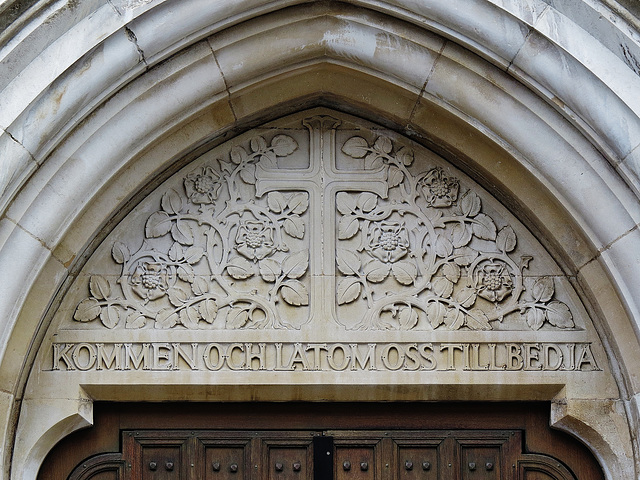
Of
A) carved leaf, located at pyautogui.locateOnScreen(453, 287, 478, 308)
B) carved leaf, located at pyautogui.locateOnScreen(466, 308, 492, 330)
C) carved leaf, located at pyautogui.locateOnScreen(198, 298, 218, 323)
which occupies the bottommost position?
carved leaf, located at pyautogui.locateOnScreen(466, 308, 492, 330)

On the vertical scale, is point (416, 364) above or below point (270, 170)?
below

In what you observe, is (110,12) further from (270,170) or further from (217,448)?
(217,448)

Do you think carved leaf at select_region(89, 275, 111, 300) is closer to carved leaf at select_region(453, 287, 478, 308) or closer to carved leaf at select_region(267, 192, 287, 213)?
carved leaf at select_region(267, 192, 287, 213)

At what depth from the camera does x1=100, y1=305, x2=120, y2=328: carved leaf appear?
342cm

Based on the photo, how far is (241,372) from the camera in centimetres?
337

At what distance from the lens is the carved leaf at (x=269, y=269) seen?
347 centimetres

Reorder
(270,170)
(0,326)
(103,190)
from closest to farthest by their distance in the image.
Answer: (0,326) < (103,190) < (270,170)

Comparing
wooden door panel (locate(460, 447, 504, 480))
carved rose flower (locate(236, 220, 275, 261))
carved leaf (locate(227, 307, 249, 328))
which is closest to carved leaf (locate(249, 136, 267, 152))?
carved rose flower (locate(236, 220, 275, 261))

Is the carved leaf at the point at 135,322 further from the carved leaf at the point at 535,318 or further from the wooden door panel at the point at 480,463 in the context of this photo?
the carved leaf at the point at 535,318

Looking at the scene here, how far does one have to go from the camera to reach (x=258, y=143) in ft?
11.8

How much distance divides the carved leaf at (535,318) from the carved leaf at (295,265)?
2.64 ft

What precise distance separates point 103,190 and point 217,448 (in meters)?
1.00

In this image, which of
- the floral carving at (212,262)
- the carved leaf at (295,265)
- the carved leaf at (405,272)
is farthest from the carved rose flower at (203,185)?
the carved leaf at (405,272)

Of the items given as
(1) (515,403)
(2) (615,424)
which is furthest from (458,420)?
(2) (615,424)
